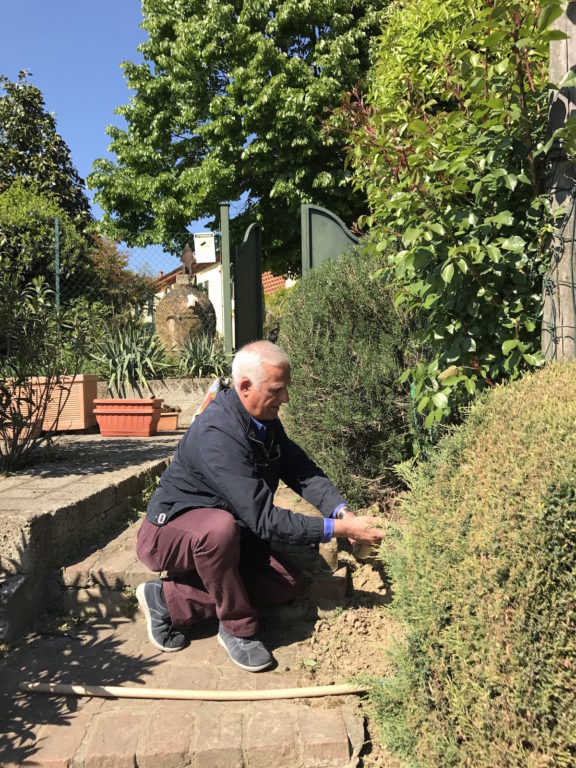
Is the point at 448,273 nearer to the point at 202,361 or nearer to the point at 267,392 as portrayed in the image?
the point at 267,392

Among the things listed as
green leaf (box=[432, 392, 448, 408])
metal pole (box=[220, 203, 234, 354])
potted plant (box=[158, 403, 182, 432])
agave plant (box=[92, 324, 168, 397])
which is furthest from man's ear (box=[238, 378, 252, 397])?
agave plant (box=[92, 324, 168, 397])

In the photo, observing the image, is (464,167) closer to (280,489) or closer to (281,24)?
(280,489)

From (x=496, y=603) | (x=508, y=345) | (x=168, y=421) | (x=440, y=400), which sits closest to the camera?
(x=496, y=603)

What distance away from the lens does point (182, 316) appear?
861 cm

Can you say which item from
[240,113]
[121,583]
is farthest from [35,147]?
[121,583]

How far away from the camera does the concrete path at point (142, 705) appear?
1.91 metres

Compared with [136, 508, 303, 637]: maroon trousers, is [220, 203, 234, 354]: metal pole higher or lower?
higher

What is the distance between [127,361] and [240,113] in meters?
8.05

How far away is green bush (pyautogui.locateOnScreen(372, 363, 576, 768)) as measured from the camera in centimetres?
132

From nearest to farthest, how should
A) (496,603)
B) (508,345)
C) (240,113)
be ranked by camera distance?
1. (496,603)
2. (508,345)
3. (240,113)

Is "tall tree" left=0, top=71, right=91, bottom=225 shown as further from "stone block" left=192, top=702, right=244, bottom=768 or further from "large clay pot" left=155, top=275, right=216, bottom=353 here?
"stone block" left=192, top=702, right=244, bottom=768

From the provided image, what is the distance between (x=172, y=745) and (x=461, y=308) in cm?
193

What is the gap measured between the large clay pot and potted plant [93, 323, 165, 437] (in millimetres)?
496

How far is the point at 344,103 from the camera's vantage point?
267 cm
